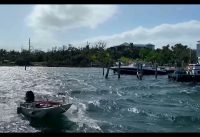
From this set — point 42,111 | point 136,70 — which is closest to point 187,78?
point 136,70

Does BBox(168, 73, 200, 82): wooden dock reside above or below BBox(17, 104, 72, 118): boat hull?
above

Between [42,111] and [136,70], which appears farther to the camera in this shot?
[136,70]

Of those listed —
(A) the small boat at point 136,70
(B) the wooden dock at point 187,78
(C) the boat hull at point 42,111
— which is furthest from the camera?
(A) the small boat at point 136,70

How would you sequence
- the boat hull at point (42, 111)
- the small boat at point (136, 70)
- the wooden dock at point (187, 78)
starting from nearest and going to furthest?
1. the boat hull at point (42, 111)
2. the wooden dock at point (187, 78)
3. the small boat at point (136, 70)

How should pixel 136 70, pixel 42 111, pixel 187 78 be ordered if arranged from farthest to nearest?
pixel 136 70 < pixel 187 78 < pixel 42 111

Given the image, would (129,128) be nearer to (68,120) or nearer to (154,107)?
(68,120)

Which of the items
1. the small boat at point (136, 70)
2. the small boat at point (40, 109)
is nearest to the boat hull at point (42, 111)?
the small boat at point (40, 109)

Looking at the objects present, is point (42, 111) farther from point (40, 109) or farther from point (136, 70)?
point (136, 70)

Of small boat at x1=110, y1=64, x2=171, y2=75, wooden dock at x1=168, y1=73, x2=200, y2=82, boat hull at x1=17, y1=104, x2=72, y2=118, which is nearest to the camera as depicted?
boat hull at x1=17, y1=104, x2=72, y2=118

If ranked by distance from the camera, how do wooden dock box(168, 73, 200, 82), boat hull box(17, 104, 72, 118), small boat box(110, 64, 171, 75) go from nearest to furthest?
boat hull box(17, 104, 72, 118) < wooden dock box(168, 73, 200, 82) < small boat box(110, 64, 171, 75)

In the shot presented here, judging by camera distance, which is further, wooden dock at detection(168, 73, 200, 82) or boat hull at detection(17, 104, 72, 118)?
wooden dock at detection(168, 73, 200, 82)

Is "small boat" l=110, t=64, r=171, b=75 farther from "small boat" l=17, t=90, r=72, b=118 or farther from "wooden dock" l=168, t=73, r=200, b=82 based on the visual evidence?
"small boat" l=17, t=90, r=72, b=118

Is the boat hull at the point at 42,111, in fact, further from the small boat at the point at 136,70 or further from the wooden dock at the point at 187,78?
the small boat at the point at 136,70

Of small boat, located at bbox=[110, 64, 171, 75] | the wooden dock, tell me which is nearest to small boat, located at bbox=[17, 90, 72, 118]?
the wooden dock
